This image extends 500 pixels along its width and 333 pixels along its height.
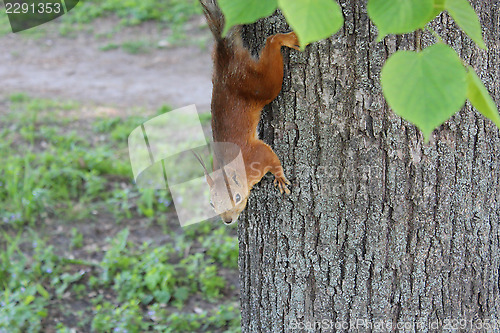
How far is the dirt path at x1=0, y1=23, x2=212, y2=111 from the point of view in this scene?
584cm

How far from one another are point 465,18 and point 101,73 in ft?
20.5

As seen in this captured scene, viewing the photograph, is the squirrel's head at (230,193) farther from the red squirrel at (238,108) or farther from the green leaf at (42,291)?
the green leaf at (42,291)

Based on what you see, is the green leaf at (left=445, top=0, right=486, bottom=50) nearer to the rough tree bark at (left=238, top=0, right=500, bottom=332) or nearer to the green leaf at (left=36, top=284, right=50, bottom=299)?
the rough tree bark at (left=238, top=0, right=500, bottom=332)

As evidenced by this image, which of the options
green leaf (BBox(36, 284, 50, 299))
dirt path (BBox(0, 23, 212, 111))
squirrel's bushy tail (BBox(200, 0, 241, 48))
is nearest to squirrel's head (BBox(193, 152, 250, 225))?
squirrel's bushy tail (BBox(200, 0, 241, 48))

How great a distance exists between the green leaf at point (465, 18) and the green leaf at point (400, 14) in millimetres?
106

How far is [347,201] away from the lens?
4.84 feet

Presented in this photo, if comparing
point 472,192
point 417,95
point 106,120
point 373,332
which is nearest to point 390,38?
point 472,192

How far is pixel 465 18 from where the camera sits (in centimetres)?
77

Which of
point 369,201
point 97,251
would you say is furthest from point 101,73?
point 369,201

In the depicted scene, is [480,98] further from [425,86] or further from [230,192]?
[230,192]

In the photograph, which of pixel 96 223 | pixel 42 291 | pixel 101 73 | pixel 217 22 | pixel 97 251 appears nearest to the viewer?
pixel 217 22

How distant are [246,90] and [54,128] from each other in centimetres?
381

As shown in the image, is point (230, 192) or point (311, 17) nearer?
point (311, 17)

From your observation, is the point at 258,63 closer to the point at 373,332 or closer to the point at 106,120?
the point at 373,332
